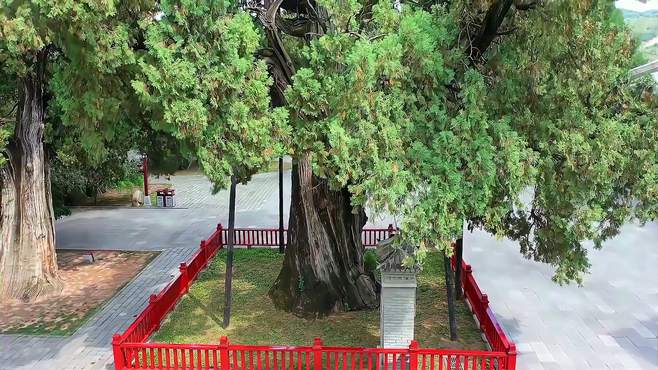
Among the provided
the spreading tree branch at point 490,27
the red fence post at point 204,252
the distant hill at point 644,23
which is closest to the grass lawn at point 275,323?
the red fence post at point 204,252

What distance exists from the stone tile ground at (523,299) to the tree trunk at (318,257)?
3.11m

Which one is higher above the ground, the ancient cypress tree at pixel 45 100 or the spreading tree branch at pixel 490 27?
the spreading tree branch at pixel 490 27

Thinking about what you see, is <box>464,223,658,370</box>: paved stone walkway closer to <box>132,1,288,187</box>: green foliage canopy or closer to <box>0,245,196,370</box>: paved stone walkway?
<box>132,1,288,187</box>: green foliage canopy

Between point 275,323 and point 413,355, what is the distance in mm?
3325

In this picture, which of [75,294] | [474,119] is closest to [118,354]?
[75,294]

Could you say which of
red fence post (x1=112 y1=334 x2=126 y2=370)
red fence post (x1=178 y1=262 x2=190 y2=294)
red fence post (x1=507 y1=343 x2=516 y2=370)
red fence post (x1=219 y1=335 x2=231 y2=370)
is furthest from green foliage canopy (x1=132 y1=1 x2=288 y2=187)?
red fence post (x1=178 y1=262 x2=190 y2=294)

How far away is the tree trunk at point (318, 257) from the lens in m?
10.6

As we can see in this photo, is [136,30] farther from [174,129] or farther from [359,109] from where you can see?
[359,109]

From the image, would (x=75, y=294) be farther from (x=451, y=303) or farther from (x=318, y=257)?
(x=451, y=303)

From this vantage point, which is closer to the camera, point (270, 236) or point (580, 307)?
point (580, 307)

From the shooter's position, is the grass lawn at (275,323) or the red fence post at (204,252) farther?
the red fence post at (204,252)

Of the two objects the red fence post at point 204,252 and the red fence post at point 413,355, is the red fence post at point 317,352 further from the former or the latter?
the red fence post at point 204,252

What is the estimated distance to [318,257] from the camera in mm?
10750

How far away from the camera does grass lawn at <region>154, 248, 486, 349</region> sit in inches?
379
